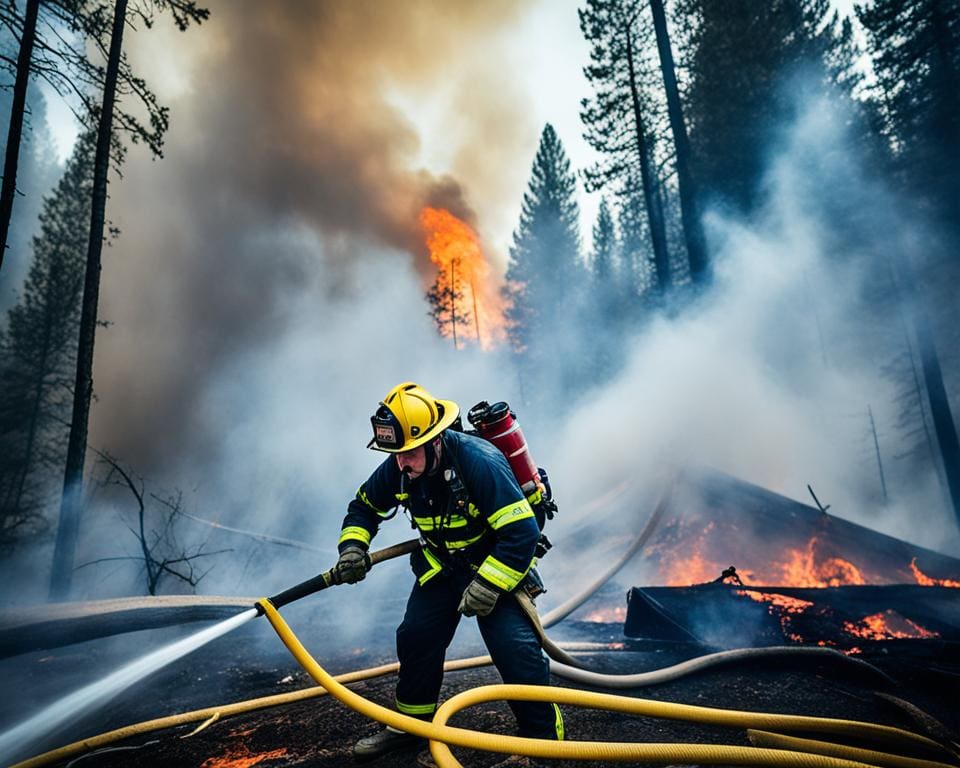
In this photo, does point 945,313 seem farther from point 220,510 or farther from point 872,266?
point 220,510

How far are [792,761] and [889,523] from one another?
20258 mm

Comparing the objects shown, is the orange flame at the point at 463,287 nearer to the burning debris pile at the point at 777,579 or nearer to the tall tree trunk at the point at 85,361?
the tall tree trunk at the point at 85,361

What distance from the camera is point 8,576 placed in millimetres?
13445

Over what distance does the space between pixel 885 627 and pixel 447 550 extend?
476 cm

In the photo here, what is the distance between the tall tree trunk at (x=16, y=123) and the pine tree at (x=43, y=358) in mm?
11260

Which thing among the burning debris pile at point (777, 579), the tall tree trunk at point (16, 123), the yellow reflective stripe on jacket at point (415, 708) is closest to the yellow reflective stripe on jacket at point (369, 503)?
the yellow reflective stripe on jacket at point (415, 708)

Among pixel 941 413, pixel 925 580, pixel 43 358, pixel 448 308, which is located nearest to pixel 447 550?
pixel 925 580

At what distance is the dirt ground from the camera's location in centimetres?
293

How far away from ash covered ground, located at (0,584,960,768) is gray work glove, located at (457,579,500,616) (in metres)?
0.98

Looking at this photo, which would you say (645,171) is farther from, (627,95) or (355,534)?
(355,534)

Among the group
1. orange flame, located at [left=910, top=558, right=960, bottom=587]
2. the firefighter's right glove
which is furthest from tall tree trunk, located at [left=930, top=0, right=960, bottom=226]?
the firefighter's right glove

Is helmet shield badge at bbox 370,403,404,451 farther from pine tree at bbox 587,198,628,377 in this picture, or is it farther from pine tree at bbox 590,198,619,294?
pine tree at bbox 590,198,619,294

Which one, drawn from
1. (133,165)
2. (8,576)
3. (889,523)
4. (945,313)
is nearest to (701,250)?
(945,313)

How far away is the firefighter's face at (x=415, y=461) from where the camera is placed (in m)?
2.80
